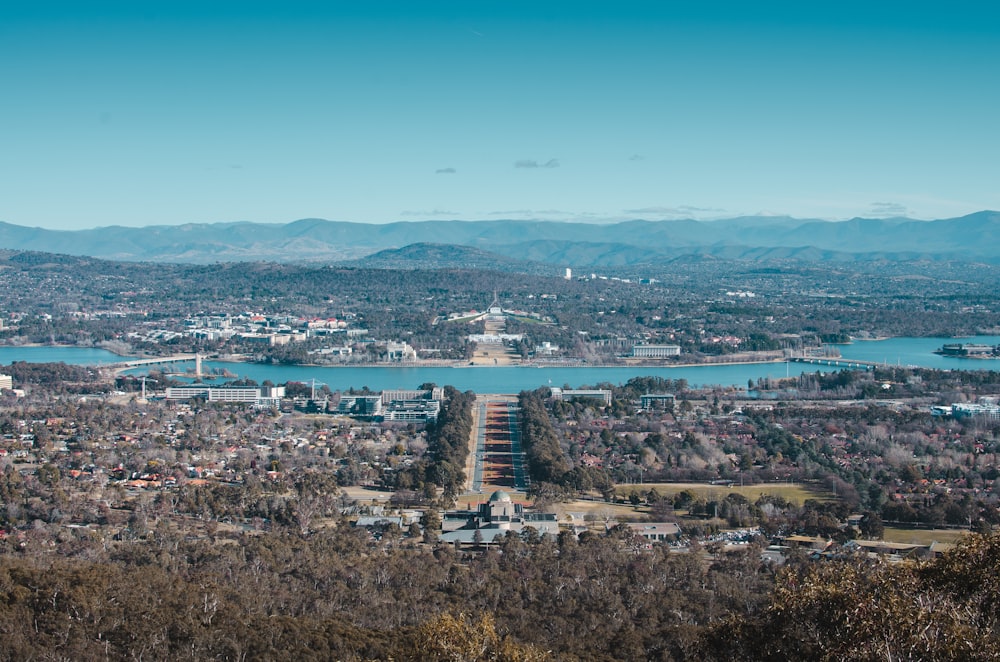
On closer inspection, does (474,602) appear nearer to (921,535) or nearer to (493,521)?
(493,521)

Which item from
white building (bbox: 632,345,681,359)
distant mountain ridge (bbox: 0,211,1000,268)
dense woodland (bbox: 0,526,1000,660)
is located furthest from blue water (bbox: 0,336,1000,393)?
distant mountain ridge (bbox: 0,211,1000,268)

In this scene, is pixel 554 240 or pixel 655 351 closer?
pixel 655 351

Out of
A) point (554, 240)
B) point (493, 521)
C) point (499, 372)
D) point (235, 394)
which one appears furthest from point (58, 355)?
point (554, 240)

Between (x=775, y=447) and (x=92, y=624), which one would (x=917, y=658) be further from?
(x=775, y=447)

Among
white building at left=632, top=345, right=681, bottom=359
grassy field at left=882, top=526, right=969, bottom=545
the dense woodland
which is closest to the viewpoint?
the dense woodland

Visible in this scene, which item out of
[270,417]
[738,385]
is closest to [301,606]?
[270,417]

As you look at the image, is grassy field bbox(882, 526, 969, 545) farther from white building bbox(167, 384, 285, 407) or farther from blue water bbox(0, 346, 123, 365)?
blue water bbox(0, 346, 123, 365)

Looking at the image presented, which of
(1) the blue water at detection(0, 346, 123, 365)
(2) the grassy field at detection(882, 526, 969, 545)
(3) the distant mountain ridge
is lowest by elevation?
(1) the blue water at detection(0, 346, 123, 365)
